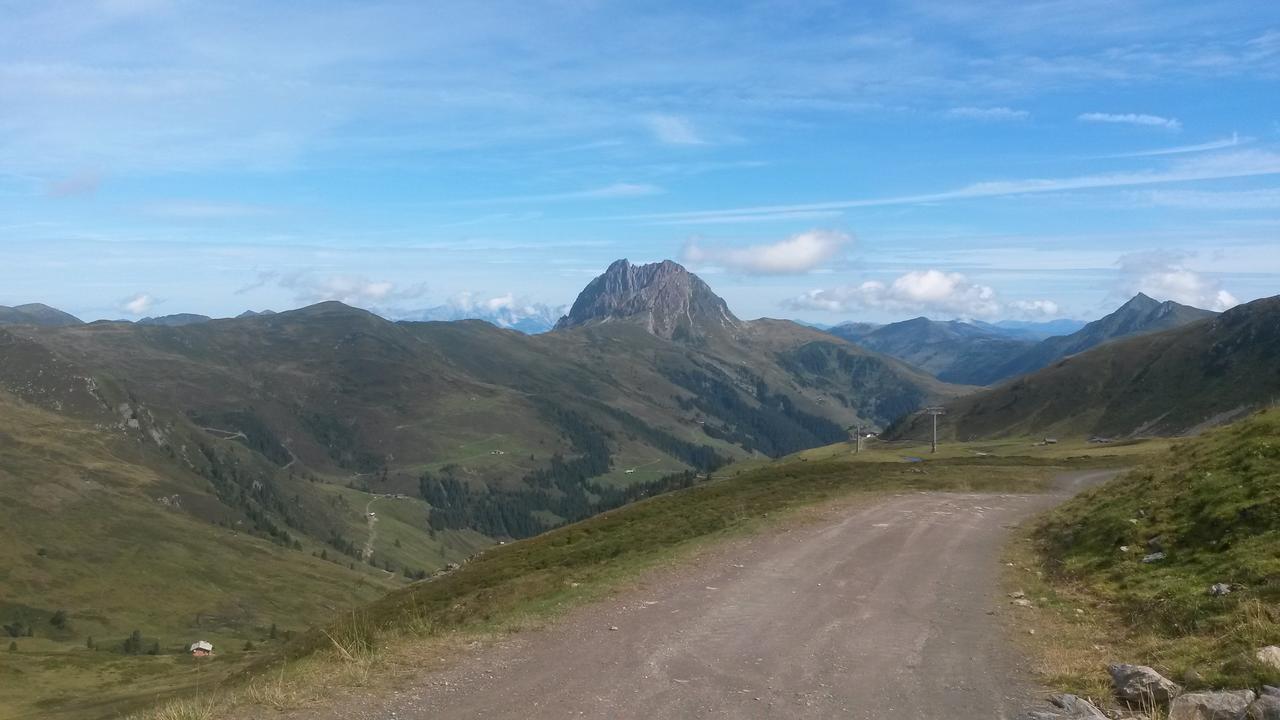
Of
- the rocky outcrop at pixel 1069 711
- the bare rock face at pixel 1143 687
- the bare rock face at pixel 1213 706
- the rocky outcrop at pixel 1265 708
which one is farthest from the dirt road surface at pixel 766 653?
the rocky outcrop at pixel 1265 708

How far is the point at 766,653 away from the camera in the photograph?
56.2 feet

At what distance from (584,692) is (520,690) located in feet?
4.07

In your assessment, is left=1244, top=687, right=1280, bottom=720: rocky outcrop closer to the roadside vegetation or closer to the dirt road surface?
the dirt road surface

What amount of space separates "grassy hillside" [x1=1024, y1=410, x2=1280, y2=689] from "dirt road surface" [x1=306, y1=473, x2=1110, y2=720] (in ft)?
6.93

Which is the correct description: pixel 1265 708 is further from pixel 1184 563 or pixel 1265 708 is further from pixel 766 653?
pixel 1184 563

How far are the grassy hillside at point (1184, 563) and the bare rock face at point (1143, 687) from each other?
0.60 m

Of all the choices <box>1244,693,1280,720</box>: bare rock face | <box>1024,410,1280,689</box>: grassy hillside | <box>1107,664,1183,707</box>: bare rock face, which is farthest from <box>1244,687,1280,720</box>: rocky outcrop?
<box>1107,664,1183,707</box>: bare rock face

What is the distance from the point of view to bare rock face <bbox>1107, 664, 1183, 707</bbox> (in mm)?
12766

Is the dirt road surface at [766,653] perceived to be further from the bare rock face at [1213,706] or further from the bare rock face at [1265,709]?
the bare rock face at [1265,709]

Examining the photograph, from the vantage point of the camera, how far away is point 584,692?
14750mm

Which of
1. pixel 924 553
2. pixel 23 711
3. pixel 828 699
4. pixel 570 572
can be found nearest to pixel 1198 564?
pixel 924 553

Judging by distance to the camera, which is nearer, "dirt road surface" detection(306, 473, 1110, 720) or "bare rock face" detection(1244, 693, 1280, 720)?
"bare rock face" detection(1244, 693, 1280, 720)

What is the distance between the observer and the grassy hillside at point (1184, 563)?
580 inches

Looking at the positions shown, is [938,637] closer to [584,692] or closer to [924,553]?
[584,692]
